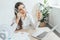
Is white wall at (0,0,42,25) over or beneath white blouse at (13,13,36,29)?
over

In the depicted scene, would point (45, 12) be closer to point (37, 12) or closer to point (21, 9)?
point (37, 12)

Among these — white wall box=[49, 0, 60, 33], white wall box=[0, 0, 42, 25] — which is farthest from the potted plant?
white wall box=[0, 0, 42, 25]

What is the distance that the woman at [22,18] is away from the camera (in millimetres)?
1991

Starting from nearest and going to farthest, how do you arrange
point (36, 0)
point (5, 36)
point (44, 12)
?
1. point (5, 36)
2. point (36, 0)
3. point (44, 12)

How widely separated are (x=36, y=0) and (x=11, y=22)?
2.31 feet

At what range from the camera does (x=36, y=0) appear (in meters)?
2.23

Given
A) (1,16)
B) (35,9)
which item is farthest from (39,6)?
(1,16)

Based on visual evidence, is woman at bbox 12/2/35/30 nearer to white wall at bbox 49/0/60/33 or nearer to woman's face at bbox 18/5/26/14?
woman's face at bbox 18/5/26/14

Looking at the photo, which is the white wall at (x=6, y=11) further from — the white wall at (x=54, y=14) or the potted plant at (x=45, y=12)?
the white wall at (x=54, y=14)

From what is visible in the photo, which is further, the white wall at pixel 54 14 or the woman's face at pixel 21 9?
the white wall at pixel 54 14

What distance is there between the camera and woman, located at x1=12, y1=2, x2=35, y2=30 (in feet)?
6.53

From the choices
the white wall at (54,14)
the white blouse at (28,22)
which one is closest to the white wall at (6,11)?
the white blouse at (28,22)

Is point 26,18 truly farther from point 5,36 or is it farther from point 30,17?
point 5,36

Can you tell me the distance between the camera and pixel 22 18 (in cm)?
204
